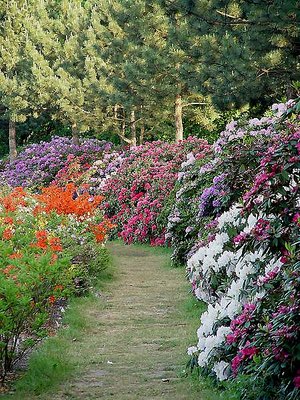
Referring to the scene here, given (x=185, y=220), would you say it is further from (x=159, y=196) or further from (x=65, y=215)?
(x=159, y=196)

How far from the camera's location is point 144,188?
17.2m

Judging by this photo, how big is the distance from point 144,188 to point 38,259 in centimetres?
1111

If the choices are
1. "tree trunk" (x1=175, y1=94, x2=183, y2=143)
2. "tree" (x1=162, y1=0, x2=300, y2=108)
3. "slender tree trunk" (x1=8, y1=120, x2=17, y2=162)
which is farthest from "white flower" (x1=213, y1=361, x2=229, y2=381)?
"slender tree trunk" (x1=8, y1=120, x2=17, y2=162)

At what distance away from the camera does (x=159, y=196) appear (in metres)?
15.5

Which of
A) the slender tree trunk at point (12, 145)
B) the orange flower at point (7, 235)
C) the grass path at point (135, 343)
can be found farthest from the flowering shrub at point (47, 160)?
the orange flower at point (7, 235)

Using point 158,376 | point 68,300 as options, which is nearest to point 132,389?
point 158,376

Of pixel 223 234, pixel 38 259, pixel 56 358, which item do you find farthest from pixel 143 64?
pixel 56 358

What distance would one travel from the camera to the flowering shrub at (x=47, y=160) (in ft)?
81.3

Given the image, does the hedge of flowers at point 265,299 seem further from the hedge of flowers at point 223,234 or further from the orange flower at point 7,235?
the orange flower at point 7,235

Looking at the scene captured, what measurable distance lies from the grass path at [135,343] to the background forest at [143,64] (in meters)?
4.53

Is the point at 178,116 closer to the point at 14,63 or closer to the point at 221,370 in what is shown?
the point at 14,63

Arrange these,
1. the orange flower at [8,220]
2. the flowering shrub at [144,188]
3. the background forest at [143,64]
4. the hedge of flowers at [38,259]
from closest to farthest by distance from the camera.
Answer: the hedge of flowers at [38,259], the orange flower at [8,220], the background forest at [143,64], the flowering shrub at [144,188]

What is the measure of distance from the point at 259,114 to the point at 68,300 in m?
9.05

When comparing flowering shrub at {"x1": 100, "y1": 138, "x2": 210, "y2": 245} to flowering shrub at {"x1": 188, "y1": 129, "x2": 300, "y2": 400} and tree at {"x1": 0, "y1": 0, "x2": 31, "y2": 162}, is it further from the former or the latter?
flowering shrub at {"x1": 188, "y1": 129, "x2": 300, "y2": 400}
